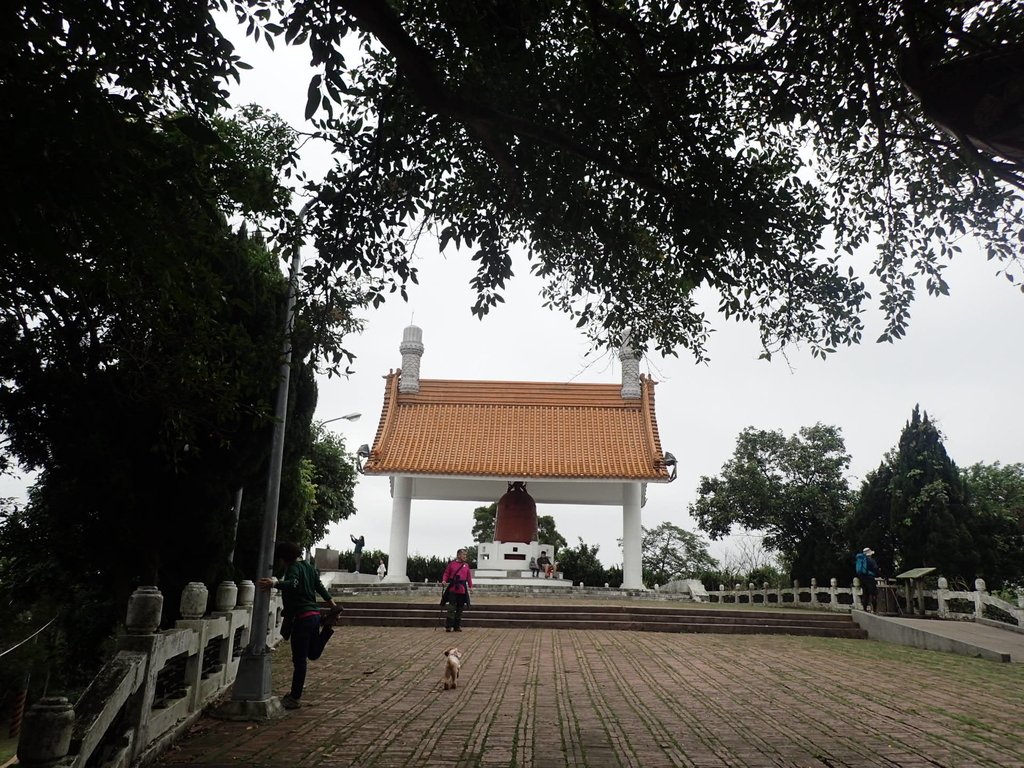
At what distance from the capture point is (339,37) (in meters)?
5.16

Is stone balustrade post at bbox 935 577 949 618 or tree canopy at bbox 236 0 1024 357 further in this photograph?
stone balustrade post at bbox 935 577 949 618

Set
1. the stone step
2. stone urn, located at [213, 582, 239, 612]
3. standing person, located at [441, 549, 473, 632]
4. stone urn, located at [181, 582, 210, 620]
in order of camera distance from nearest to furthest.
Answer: stone urn, located at [181, 582, 210, 620] < stone urn, located at [213, 582, 239, 612] < standing person, located at [441, 549, 473, 632] < the stone step

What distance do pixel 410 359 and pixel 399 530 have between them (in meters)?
7.32

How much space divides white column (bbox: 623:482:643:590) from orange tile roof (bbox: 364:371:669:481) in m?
1.07

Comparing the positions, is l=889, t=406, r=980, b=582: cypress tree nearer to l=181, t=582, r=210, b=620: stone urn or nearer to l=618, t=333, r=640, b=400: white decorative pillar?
l=618, t=333, r=640, b=400: white decorative pillar

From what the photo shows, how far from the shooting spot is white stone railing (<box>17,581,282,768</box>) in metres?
3.91

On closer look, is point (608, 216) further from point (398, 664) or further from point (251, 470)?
point (398, 664)

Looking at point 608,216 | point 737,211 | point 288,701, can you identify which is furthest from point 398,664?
point 737,211

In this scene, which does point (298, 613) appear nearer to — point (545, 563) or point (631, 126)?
point (631, 126)

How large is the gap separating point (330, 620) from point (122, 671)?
7.95 ft

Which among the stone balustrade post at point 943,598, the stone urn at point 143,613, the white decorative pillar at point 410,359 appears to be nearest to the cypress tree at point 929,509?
the stone balustrade post at point 943,598

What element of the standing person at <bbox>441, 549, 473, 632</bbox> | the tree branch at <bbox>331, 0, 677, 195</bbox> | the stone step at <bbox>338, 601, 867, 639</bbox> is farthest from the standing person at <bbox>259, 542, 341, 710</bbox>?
the stone step at <bbox>338, 601, 867, 639</bbox>

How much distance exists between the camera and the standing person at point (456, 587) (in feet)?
48.6

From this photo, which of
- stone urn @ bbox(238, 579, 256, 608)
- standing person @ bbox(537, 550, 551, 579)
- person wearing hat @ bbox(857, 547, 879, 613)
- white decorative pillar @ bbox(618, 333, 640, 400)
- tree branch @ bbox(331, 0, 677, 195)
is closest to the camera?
tree branch @ bbox(331, 0, 677, 195)
